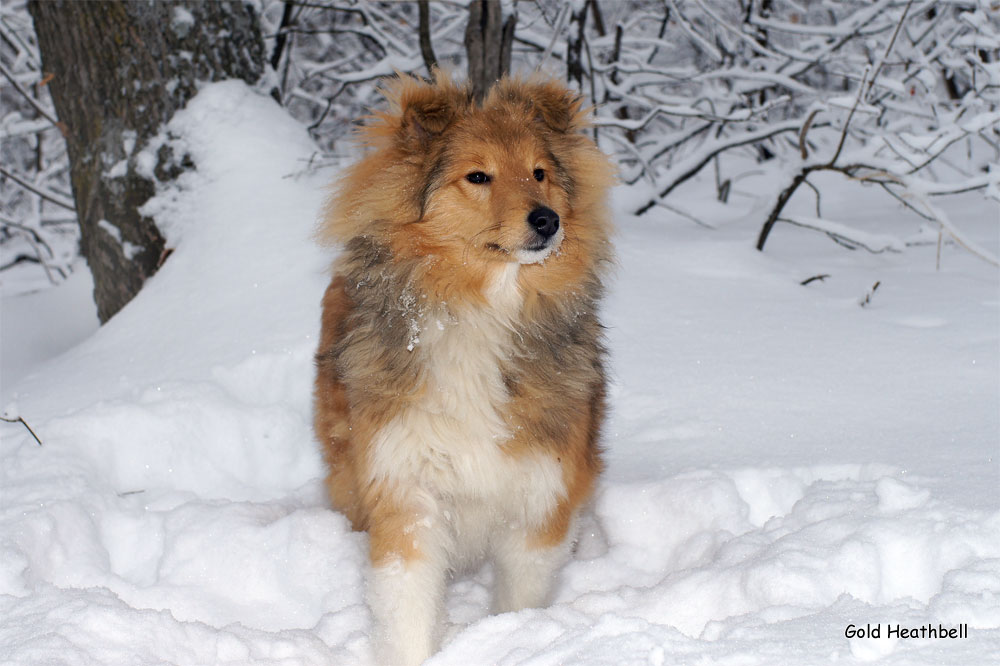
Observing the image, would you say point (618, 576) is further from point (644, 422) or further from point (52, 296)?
point (52, 296)

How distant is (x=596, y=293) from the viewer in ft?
9.26

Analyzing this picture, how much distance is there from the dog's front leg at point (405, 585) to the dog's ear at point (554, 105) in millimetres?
1363

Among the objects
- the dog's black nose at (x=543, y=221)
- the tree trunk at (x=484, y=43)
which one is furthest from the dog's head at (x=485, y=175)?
the tree trunk at (x=484, y=43)

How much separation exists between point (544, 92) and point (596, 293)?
2.33 ft

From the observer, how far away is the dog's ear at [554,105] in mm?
2896

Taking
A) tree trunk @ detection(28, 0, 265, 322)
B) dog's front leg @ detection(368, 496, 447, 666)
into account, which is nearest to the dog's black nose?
dog's front leg @ detection(368, 496, 447, 666)

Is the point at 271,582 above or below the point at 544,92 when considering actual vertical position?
below

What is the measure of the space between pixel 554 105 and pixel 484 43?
2170 millimetres

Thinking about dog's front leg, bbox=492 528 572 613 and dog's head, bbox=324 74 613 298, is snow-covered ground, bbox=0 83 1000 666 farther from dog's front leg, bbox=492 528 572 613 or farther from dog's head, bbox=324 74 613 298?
dog's head, bbox=324 74 613 298

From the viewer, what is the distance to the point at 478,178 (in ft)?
8.57

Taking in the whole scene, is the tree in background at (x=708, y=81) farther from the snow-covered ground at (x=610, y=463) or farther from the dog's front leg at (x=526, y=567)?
the dog's front leg at (x=526, y=567)

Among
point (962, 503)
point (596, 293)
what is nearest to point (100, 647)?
point (596, 293)

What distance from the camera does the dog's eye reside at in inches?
103

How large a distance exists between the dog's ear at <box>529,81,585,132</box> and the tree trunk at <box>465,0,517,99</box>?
1963 millimetres
